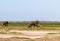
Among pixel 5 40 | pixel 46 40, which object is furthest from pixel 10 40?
pixel 46 40

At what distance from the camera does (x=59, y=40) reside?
1661 centimetres

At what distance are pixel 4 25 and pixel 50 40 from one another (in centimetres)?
2205

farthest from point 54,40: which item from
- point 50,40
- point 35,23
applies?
point 35,23

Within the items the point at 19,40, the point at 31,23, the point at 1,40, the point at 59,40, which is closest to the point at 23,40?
the point at 19,40

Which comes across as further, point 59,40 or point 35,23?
point 35,23

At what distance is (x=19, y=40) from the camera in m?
16.8

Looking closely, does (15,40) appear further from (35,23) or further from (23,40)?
(35,23)

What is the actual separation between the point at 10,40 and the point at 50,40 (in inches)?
115

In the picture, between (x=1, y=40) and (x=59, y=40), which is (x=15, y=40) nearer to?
(x=1, y=40)

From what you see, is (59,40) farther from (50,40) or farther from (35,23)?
(35,23)

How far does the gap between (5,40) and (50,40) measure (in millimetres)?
3277

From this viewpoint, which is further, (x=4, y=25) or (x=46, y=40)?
(x=4, y=25)

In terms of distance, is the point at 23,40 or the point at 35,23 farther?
the point at 35,23

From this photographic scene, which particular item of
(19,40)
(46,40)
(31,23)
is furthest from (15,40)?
(31,23)
